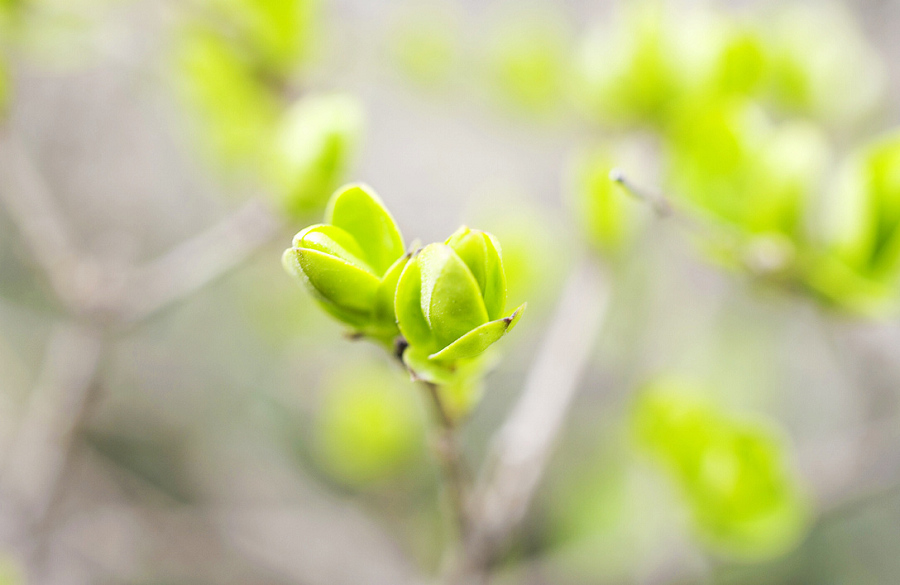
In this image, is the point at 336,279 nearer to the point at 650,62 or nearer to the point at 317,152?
the point at 317,152

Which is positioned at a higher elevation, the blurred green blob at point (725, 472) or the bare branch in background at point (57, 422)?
the blurred green blob at point (725, 472)

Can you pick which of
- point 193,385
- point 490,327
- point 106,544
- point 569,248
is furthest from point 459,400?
point 193,385

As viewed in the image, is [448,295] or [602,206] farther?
[602,206]

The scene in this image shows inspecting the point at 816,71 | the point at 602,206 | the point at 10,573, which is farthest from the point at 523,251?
the point at 10,573

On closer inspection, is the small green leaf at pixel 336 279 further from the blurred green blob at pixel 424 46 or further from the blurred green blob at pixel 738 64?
the blurred green blob at pixel 424 46

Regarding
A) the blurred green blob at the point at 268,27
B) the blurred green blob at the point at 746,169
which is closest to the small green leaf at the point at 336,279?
the blurred green blob at the point at 746,169

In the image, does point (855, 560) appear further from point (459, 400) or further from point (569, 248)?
point (459, 400)
